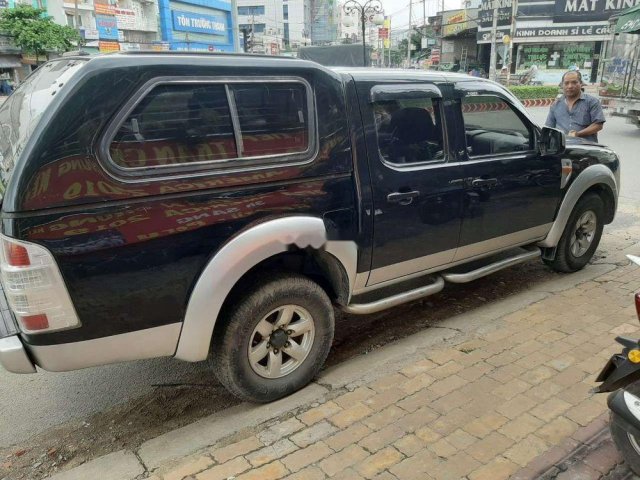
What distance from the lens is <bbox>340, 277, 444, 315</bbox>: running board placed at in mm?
3377

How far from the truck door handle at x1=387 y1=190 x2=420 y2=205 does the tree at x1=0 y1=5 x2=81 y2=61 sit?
40.8 meters

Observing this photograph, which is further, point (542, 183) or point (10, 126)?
point (542, 183)

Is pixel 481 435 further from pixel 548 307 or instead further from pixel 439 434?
pixel 548 307

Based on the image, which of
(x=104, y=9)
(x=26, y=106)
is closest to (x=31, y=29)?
(x=104, y=9)

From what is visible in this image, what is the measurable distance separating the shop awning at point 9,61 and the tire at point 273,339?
45122 millimetres

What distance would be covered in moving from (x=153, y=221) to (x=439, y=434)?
1.79m

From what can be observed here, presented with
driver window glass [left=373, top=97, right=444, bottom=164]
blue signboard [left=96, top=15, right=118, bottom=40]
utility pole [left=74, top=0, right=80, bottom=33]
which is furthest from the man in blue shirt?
blue signboard [left=96, top=15, right=118, bottom=40]

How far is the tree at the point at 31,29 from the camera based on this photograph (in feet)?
117

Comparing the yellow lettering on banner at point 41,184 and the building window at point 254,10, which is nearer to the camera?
the yellow lettering on banner at point 41,184

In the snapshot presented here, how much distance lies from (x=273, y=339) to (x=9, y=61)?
4574 cm

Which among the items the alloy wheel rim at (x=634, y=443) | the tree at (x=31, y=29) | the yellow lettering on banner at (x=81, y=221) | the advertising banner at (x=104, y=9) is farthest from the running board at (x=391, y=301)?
the advertising banner at (x=104, y=9)

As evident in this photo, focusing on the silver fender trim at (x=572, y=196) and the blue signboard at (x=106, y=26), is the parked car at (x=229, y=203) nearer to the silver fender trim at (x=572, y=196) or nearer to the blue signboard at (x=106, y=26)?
the silver fender trim at (x=572, y=196)

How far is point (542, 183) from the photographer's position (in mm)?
4242

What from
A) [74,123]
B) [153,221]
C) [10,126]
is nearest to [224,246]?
[153,221]
